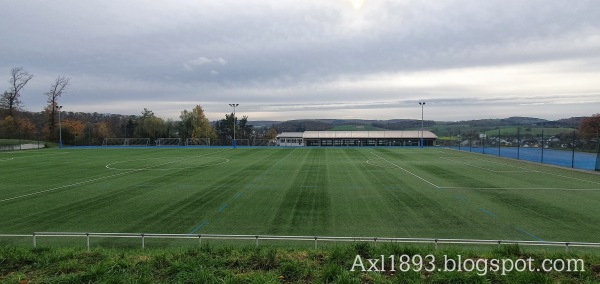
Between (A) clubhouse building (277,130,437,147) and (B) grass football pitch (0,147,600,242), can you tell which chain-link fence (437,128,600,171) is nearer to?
(B) grass football pitch (0,147,600,242)

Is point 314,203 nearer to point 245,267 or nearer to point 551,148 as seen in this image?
point 245,267

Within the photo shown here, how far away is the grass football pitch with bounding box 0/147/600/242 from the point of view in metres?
12.3

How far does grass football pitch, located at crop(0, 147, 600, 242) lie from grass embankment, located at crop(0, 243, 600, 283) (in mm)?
4724

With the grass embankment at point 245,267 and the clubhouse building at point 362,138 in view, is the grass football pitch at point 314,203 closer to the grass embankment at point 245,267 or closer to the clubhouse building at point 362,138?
the grass embankment at point 245,267

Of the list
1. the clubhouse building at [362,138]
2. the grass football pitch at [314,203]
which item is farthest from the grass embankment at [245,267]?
the clubhouse building at [362,138]

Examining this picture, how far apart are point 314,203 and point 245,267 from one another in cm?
1001

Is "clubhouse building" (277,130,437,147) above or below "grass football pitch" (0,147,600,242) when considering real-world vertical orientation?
above

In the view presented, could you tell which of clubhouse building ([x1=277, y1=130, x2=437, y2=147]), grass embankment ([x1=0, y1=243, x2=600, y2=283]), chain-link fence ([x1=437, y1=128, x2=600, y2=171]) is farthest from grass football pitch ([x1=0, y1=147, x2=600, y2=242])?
clubhouse building ([x1=277, y1=130, x2=437, y2=147])

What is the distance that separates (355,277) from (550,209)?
12920mm

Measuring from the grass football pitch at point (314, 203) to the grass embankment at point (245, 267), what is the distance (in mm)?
4724

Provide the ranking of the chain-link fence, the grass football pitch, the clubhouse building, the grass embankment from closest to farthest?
1. the grass embankment
2. the grass football pitch
3. the chain-link fence
4. the clubhouse building

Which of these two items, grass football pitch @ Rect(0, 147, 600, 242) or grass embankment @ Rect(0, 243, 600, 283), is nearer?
grass embankment @ Rect(0, 243, 600, 283)

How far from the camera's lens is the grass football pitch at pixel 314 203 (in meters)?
12.3

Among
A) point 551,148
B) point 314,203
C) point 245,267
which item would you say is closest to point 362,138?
point 551,148
